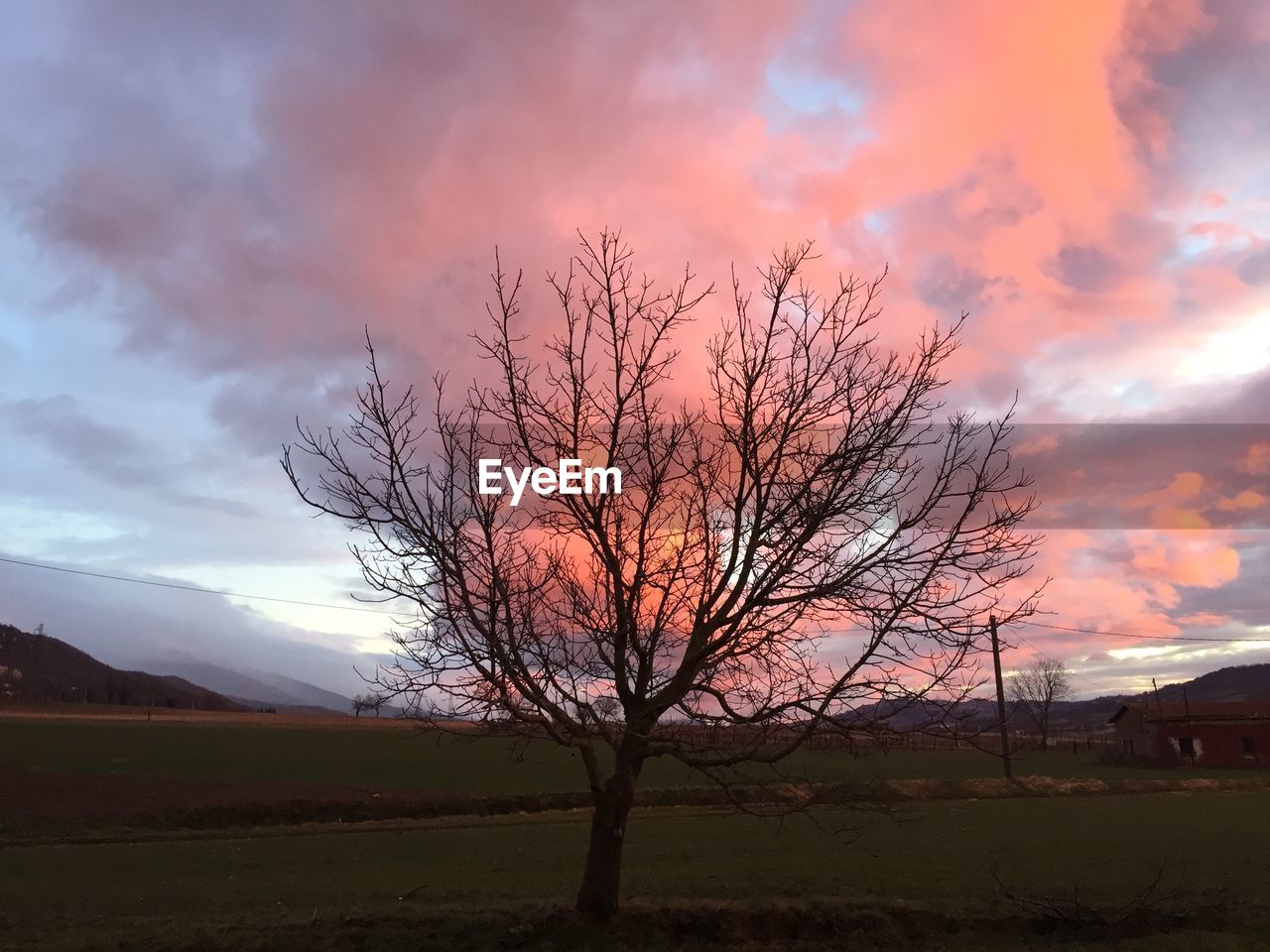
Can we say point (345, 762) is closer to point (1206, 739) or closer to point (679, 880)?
point (679, 880)

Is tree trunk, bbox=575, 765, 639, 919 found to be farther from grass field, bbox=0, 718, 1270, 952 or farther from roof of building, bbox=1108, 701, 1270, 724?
roof of building, bbox=1108, 701, 1270, 724

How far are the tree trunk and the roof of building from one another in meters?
96.5

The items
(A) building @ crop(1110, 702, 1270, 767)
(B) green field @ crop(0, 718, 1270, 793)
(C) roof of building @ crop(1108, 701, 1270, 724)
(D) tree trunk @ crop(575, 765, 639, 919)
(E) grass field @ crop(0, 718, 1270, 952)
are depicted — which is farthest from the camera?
(C) roof of building @ crop(1108, 701, 1270, 724)

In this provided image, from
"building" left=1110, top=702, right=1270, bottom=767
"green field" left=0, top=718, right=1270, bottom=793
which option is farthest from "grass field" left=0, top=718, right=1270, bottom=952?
"building" left=1110, top=702, right=1270, bottom=767

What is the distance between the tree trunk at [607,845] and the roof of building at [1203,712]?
317 ft

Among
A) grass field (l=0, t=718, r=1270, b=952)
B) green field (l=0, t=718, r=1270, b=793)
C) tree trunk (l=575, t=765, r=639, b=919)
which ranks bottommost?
green field (l=0, t=718, r=1270, b=793)

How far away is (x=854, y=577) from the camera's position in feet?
28.5

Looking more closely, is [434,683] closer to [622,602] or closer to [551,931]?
[622,602]

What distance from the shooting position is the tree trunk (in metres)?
9.34

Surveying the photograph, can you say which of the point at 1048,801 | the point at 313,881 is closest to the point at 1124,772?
the point at 1048,801

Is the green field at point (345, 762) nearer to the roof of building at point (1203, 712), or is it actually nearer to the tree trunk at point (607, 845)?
the roof of building at point (1203, 712)

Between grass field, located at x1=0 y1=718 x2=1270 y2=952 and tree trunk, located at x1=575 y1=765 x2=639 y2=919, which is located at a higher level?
tree trunk, located at x1=575 y1=765 x2=639 y2=919

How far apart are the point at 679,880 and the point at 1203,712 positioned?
97.7m

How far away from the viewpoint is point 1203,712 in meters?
93.1
